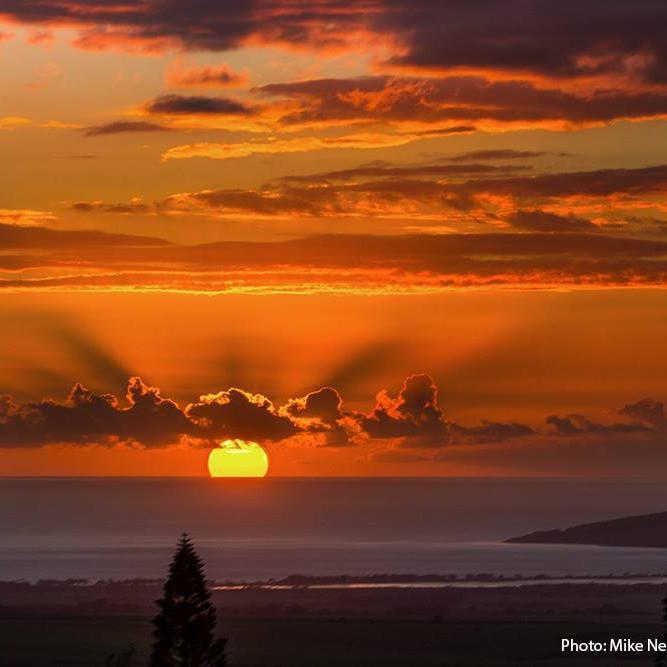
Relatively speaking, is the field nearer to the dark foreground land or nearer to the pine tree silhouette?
the dark foreground land

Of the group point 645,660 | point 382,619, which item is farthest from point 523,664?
point 382,619

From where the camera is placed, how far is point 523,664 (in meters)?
81.9

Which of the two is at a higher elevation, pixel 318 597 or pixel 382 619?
pixel 318 597

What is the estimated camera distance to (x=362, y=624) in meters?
99.1

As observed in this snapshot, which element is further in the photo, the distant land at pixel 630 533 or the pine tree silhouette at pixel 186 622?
the distant land at pixel 630 533

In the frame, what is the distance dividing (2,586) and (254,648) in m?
54.1

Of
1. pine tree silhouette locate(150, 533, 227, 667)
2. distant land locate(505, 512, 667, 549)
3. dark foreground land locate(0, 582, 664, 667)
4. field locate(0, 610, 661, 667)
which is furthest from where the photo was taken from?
distant land locate(505, 512, 667, 549)

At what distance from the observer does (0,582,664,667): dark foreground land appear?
84750mm

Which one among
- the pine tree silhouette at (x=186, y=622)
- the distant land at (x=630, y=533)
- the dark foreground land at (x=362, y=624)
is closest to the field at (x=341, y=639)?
the dark foreground land at (x=362, y=624)

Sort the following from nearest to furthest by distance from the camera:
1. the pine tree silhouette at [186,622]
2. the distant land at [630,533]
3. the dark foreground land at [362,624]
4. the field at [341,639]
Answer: the pine tree silhouette at [186,622], the field at [341,639], the dark foreground land at [362,624], the distant land at [630,533]

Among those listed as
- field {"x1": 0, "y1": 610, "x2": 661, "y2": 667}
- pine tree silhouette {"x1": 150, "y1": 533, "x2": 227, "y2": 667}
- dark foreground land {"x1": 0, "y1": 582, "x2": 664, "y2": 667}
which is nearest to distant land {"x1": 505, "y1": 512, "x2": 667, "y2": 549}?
dark foreground land {"x1": 0, "y1": 582, "x2": 664, "y2": 667}

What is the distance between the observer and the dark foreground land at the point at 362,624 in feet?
278

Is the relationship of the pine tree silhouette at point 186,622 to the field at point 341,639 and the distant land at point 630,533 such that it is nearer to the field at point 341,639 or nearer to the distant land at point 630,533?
the field at point 341,639

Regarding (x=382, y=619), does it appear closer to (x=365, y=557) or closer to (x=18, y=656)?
(x=18, y=656)
